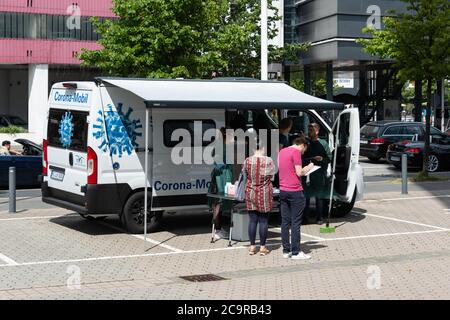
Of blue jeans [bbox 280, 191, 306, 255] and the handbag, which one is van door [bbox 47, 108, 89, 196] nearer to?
the handbag

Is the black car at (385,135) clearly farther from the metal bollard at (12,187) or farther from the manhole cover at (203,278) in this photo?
the manhole cover at (203,278)

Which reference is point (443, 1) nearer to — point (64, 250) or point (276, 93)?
point (276, 93)

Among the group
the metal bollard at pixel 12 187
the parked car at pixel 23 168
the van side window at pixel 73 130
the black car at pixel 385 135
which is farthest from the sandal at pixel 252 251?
the black car at pixel 385 135

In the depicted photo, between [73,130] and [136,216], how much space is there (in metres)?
1.72

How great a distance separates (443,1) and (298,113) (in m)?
8.97

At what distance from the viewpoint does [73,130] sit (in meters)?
12.7

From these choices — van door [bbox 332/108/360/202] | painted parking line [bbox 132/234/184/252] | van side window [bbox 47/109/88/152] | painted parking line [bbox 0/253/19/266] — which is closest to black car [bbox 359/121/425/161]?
van door [bbox 332/108/360/202]

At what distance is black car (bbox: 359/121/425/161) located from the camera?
29.7m

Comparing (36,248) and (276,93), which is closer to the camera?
(36,248)

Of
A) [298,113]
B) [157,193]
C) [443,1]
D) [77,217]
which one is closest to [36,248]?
[157,193]

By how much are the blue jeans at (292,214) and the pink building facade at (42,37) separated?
139 ft

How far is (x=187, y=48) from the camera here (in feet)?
90.4

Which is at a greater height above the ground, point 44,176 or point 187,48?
point 187,48
